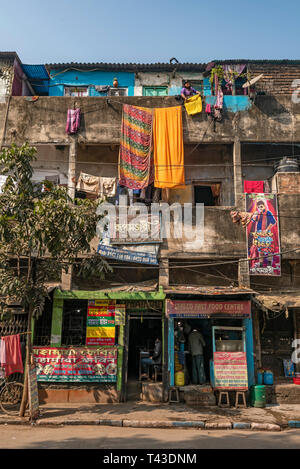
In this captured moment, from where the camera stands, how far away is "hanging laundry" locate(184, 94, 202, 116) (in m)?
15.0

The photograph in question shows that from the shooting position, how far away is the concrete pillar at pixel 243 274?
13.6m

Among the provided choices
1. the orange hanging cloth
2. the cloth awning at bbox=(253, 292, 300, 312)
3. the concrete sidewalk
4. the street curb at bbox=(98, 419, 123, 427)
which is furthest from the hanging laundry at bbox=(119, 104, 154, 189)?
the street curb at bbox=(98, 419, 123, 427)

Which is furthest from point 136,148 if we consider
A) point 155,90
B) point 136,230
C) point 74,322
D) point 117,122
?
point 155,90

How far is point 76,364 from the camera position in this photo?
39.7ft

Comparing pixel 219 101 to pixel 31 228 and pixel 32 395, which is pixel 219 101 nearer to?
pixel 31 228

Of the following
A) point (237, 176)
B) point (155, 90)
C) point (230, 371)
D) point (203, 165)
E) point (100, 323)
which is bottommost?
point (230, 371)

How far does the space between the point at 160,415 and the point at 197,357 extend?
10.1 feet

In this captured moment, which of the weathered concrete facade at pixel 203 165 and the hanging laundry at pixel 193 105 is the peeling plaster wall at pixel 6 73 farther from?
the hanging laundry at pixel 193 105

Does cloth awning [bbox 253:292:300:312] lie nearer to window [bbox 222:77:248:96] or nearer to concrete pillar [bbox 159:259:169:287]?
concrete pillar [bbox 159:259:169:287]

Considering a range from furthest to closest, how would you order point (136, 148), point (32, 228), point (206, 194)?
point (206, 194) → point (136, 148) → point (32, 228)

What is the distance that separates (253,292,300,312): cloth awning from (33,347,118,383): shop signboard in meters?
5.15

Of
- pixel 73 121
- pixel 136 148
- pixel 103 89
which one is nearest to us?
pixel 136 148

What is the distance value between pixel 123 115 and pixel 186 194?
13.3ft

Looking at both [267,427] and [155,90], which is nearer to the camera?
[267,427]
